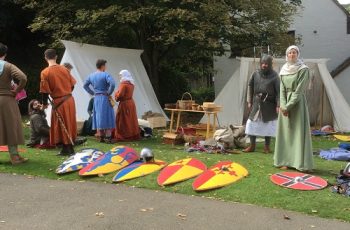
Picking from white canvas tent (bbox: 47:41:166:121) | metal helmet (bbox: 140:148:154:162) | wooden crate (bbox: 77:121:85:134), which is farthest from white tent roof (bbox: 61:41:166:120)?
metal helmet (bbox: 140:148:154:162)

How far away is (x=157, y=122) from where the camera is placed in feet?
46.3

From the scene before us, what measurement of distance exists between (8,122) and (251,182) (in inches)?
155

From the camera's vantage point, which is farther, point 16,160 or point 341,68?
point 341,68

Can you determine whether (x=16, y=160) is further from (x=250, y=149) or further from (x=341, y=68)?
(x=341, y=68)

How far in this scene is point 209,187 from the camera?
20.5 ft

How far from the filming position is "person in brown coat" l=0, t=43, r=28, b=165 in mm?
7805

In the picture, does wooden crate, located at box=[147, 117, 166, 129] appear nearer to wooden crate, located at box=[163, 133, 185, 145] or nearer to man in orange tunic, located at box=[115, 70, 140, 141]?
man in orange tunic, located at box=[115, 70, 140, 141]

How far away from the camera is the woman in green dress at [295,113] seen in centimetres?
704

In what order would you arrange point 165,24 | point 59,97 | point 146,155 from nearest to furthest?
1. point 146,155
2. point 59,97
3. point 165,24

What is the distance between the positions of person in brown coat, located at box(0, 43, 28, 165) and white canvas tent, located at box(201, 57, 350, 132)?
7.59m

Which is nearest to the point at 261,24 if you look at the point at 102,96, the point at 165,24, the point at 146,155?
the point at 165,24

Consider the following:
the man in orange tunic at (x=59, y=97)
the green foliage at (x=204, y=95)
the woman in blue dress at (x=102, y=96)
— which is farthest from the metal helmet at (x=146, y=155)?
the green foliage at (x=204, y=95)

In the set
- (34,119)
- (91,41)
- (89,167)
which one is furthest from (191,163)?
(91,41)

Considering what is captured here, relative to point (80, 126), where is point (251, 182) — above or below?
below
